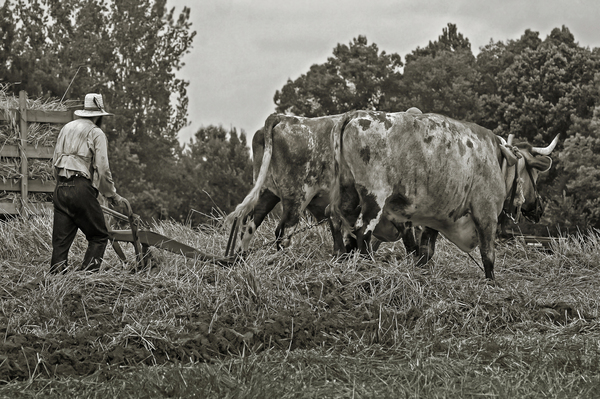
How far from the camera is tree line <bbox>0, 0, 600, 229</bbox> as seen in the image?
2864cm

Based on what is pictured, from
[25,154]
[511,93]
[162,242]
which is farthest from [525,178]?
[511,93]

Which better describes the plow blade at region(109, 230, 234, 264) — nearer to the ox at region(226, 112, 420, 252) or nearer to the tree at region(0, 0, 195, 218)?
the ox at region(226, 112, 420, 252)

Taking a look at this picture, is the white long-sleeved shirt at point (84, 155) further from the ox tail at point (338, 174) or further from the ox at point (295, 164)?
the ox tail at point (338, 174)

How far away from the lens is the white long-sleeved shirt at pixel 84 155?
25.2 ft

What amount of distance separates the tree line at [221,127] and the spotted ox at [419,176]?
58.3 feet

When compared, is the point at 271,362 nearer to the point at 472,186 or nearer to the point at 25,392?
the point at 25,392

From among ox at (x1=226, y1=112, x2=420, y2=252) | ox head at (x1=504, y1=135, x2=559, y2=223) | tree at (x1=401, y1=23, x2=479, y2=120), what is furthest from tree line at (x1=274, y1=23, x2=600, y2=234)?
ox at (x1=226, y1=112, x2=420, y2=252)

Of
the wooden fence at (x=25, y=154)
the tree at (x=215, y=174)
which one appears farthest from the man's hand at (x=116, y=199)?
the tree at (x=215, y=174)

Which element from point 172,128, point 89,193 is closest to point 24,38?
point 172,128

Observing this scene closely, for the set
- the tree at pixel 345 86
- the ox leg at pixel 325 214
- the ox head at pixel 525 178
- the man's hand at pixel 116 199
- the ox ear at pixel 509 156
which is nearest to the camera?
the man's hand at pixel 116 199

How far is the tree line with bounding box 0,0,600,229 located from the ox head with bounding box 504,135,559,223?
1647cm

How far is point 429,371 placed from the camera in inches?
189

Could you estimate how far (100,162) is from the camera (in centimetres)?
775

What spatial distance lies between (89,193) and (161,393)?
148 inches
